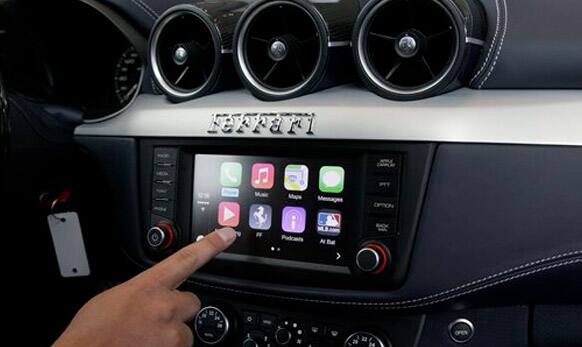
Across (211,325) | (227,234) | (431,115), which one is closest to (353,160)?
(431,115)

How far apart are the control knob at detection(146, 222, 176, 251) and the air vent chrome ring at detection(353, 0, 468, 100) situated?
548 millimetres

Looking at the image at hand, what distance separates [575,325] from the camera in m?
1.37

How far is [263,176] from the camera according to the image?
1.46 meters

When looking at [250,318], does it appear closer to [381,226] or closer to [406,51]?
[381,226]

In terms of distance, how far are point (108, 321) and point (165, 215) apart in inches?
17.7

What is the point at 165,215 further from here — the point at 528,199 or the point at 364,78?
the point at 528,199

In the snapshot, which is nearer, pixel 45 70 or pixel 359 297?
pixel 359 297

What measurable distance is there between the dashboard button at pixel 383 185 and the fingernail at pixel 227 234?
0.92 feet

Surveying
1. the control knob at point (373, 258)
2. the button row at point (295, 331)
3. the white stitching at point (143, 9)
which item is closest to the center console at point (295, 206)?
the control knob at point (373, 258)

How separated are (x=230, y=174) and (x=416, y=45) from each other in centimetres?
47

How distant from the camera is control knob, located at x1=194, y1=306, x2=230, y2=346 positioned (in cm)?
153

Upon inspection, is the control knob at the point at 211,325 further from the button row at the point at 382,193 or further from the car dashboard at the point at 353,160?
the button row at the point at 382,193

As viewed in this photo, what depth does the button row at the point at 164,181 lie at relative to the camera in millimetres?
1567

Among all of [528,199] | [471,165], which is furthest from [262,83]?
[528,199]
